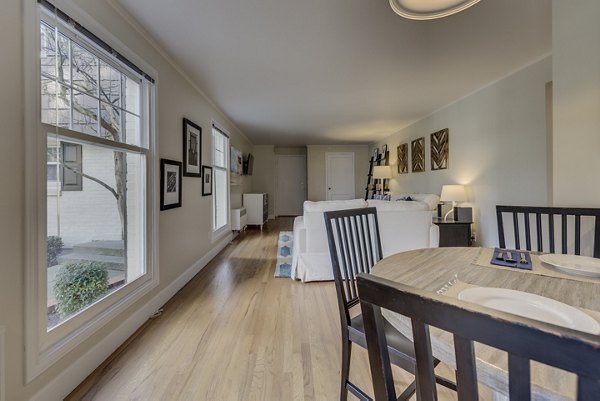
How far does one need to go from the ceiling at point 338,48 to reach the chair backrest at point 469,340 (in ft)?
6.57

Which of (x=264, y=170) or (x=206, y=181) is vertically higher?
(x=264, y=170)

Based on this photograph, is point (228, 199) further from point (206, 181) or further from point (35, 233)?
point (35, 233)

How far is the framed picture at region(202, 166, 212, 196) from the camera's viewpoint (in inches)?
143

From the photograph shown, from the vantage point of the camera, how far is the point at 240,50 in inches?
97.7

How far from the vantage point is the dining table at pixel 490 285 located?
1.53 feet

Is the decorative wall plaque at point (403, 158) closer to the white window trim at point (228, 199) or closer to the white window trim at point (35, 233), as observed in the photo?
the white window trim at point (228, 199)

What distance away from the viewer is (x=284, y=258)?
3.81 m

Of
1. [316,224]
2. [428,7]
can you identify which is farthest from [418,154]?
[428,7]

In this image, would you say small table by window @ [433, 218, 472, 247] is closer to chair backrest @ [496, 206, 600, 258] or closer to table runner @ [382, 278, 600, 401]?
chair backrest @ [496, 206, 600, 258]

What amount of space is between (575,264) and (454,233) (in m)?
2.65

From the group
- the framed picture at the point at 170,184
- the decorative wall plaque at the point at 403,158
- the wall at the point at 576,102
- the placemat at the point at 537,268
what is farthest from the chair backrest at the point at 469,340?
the decorative wall plaque at the point at 403,158

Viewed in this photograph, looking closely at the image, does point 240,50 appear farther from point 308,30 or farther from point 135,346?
point 135,346

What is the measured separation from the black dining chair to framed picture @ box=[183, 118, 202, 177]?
2202 mm

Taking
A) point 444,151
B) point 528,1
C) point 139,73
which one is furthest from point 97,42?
point 444,151
